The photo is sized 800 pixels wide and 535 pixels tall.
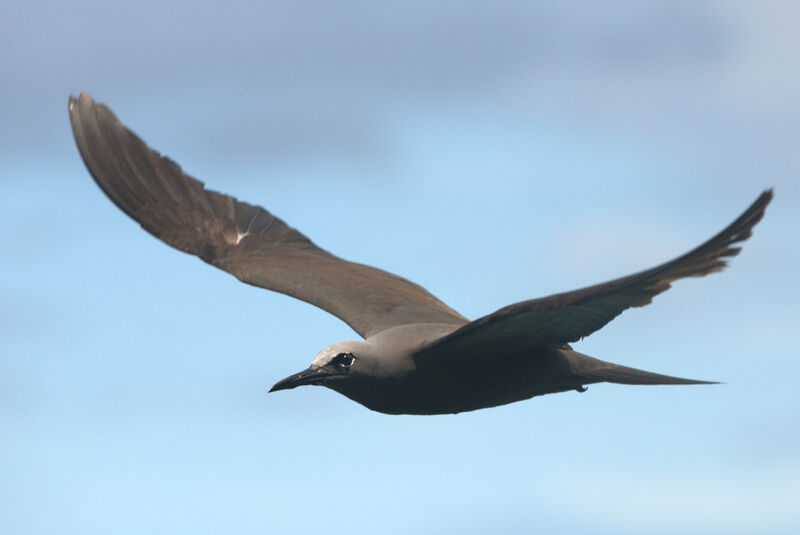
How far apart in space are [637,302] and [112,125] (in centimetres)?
676

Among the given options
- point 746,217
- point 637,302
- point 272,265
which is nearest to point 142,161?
point 272,265

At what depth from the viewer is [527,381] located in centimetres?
990

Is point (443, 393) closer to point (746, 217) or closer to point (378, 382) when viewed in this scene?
point (378, 382)

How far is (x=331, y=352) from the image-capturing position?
31.3 feet

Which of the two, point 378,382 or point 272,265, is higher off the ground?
point 272,265

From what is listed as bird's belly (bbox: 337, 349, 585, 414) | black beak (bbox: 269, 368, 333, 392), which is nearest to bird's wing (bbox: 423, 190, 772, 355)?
bird's belly (bbox: 337, 349, 585, 414)

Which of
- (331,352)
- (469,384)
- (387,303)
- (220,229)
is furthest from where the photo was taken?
(220,229)

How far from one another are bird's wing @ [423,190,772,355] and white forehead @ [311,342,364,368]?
565 millimetres

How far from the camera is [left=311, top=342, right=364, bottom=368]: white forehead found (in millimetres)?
9539

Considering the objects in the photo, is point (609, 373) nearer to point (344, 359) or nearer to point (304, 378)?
point (344, 359)

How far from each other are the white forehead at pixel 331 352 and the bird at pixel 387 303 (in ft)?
0.03

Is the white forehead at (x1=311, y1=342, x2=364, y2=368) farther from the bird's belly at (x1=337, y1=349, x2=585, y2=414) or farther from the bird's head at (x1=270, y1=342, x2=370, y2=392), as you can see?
the bird's belly at (x1=337, y1=349, x2=585, y2=414)

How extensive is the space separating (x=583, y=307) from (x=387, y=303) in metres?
3.70

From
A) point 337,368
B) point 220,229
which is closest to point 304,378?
point 337,368
